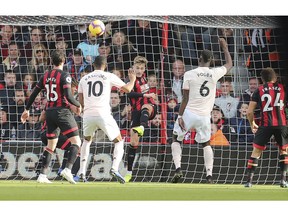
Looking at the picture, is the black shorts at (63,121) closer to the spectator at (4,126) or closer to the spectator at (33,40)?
the spectator at (4,126)

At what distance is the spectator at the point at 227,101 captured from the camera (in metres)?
17.4

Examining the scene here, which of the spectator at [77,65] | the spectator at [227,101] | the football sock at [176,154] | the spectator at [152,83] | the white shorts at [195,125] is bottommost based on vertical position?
the football sock at [176,154]

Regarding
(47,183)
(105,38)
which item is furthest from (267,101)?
(105,38)

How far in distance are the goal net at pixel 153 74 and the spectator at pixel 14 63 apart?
0.02 m

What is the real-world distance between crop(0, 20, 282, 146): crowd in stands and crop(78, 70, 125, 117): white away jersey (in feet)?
9.49

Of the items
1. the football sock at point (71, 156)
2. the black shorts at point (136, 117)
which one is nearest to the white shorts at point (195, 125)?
the black shorts at point (136, 117)

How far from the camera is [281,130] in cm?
1388

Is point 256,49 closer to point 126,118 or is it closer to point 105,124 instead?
point 126,118

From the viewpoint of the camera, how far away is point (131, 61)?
18.0 m

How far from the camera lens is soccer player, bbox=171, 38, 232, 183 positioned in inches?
568

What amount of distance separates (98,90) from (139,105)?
2128 millimetres

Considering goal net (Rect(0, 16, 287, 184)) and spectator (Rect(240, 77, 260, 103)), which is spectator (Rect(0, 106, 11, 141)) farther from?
spectator (Rect(240, 77, 260, 103))

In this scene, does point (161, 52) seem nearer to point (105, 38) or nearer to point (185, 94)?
point (105, 38)

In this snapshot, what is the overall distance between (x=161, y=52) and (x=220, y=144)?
2.23 metres
